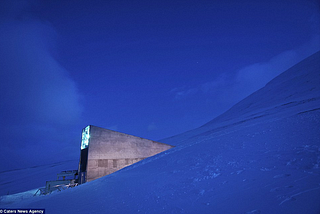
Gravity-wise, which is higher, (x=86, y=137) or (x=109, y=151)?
(x=86, y=137)

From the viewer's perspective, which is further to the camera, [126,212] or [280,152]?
[280,152]

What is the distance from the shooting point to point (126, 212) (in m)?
3.46

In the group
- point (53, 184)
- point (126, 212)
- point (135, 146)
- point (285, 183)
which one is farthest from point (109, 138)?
point (285, 183)

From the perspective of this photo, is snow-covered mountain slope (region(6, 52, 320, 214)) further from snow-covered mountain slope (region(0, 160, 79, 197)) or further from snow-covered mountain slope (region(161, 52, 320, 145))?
snow-covered mountain slope (region(0, 160, 79, 197))

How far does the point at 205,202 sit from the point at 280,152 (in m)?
2.90

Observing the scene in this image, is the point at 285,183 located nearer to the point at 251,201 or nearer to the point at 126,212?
the point at 251,201

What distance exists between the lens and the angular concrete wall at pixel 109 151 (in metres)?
12.0

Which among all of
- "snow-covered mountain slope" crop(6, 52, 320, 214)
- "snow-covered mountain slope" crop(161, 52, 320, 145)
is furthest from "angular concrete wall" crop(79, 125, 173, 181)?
"snow-covered mountain slope" crop(6, 52, 320, 214)

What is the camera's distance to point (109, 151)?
12.9 metres

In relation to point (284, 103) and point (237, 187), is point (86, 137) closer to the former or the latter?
point (237, 187)

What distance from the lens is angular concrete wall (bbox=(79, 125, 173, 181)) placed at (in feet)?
39.5

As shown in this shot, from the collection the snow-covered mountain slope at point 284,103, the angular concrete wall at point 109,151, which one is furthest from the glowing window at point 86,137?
the snow-covered mountain slope at point 284,103

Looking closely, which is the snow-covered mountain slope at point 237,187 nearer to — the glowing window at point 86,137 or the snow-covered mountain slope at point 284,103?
the snow-covered mountain slope at point 284,103

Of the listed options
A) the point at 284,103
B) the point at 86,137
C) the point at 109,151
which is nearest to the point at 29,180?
the point at 86,137
